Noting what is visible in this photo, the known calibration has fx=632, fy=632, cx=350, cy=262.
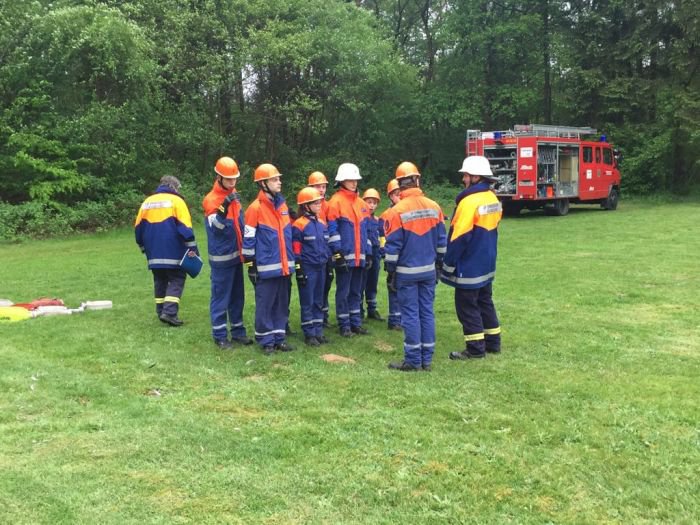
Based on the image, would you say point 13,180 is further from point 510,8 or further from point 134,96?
point 510,8

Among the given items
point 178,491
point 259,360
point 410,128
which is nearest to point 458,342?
point 259,360

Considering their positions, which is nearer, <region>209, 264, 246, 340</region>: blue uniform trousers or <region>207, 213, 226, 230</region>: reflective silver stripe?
<region>207, 213, 226, 230</region>: reflective silver stripe

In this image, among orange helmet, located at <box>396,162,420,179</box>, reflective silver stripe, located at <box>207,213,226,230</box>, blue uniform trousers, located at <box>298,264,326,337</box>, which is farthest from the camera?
blue uniform trousers, located at <box>298,264,326,337</box>

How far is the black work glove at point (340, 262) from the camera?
286 inches

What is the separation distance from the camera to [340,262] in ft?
24.0

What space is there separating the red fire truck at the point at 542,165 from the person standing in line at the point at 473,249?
15.3 metres

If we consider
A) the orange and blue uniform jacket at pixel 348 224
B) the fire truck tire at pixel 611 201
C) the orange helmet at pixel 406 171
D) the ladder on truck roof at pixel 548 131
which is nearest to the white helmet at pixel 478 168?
the orange helmet at pixel 406 171

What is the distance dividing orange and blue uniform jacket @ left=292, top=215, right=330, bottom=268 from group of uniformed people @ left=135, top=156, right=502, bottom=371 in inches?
0.4

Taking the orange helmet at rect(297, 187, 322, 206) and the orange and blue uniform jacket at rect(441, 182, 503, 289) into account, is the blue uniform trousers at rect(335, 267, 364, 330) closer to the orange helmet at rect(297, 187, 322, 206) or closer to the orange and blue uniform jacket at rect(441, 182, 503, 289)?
the orange helmet at rect(297, 187, 322, 206)

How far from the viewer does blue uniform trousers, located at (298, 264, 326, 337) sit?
23.3 ft

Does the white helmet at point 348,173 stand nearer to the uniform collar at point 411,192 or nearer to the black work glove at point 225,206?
the uniform collar at point 411,192

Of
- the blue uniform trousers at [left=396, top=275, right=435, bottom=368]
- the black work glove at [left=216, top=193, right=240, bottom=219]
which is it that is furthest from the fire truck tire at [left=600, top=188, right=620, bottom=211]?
the black work glove at [left=216, top=193, right=240, bottom=219]

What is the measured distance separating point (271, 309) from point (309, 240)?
35.5 inches

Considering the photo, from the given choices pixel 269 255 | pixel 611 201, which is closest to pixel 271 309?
pixel 269 255
